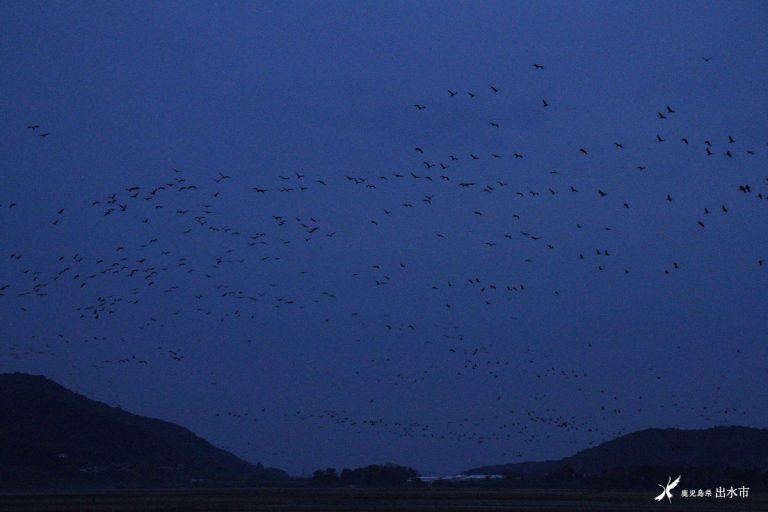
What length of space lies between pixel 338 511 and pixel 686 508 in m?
24.1

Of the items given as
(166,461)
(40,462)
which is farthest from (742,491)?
(166,461)

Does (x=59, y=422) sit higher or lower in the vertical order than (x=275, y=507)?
higher

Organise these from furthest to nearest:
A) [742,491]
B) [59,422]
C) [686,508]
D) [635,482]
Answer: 1. [59,422]
2. [635,482]
3. [742,491]
4. [686,508]

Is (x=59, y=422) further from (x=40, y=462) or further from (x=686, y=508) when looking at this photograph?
(x=686, y=508)

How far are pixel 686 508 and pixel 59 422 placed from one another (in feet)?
515

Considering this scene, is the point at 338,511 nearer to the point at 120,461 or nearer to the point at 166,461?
the point at 120,461

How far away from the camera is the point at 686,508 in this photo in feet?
217

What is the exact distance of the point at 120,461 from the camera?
181 meters

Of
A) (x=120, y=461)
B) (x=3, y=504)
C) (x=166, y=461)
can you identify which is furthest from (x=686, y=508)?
(x=166, y=461)

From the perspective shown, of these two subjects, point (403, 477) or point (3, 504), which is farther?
point (403, 477)

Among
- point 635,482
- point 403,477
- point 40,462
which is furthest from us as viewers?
point 40,462

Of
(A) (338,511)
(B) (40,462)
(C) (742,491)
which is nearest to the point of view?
(A) (338,511)

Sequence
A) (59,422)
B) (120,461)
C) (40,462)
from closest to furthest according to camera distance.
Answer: (40,462)
(120,461)
(59,422)

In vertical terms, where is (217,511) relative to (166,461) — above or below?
below
